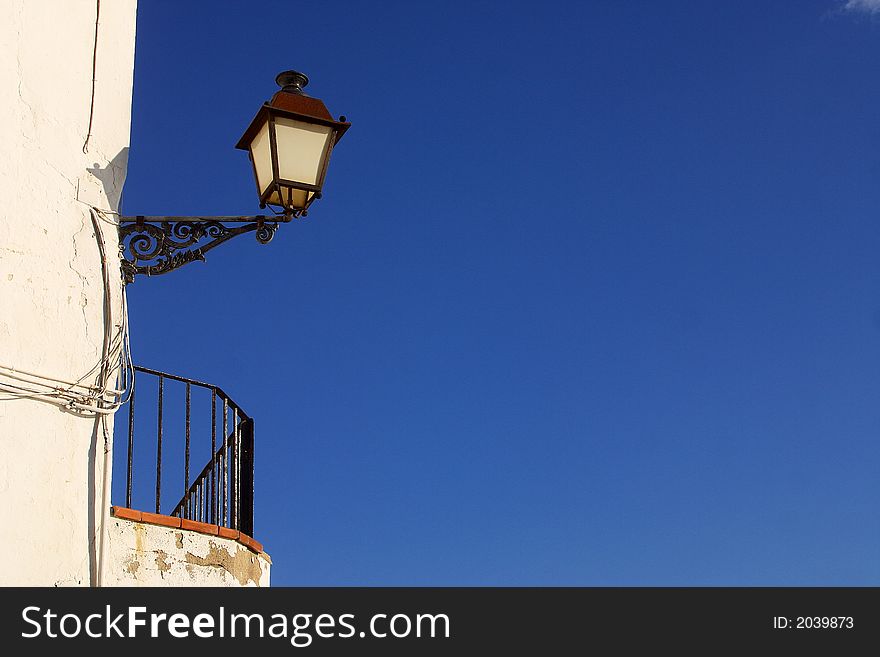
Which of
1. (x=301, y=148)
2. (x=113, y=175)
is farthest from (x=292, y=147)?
(x=113, y=175)

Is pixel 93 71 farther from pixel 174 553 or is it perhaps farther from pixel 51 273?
pixel 174 553

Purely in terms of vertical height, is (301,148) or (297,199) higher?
(301,148)

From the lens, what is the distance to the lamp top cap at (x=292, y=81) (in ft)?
19.5

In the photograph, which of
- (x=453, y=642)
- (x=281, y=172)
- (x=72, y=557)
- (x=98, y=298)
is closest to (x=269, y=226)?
(x=281, y=172)

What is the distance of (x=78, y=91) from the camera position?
6.04 m

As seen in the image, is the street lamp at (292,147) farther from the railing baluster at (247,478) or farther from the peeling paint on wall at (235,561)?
the railing baluster at (247,478)

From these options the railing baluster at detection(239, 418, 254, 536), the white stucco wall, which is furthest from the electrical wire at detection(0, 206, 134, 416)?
the railing baluster at detection(239, 418, 254, 536)

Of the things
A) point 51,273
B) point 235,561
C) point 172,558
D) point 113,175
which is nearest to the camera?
point 51,273

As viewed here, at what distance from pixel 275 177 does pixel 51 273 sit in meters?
1.17

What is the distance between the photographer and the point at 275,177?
5.70 m

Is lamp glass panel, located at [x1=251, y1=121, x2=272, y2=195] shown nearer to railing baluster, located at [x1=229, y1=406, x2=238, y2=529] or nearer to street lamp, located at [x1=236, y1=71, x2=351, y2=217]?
street lamp, located at [x1=236, y1=71, x2=351, y2=217]

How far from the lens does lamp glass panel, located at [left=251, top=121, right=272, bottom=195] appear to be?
578 cm

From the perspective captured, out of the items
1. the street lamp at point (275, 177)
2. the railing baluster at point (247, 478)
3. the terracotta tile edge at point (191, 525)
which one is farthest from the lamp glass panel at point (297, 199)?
the railing baluster at point (247, 478)

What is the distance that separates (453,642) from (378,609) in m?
0.32
